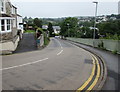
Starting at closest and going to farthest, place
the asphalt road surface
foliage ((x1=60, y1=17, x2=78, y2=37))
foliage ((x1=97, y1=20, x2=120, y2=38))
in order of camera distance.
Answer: the asphalt road surface → foliage ((x1=97, y1=20, x2=120, y2=38)) → foliage ((x1=60, y1=17, x2=78, y2=37))

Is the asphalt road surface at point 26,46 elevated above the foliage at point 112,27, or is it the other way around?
the foliage at point 112,27

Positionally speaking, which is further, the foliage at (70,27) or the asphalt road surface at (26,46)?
the foliage at (70,27)

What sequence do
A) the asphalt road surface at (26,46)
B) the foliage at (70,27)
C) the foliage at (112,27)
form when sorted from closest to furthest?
1. the asphalt road surface at (26,46)
2. the foliage at (112,27)
3. the foliage at (70,27)

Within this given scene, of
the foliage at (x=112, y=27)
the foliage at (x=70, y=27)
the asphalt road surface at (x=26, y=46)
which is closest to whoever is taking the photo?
the asphalt road surface at (x=26, y=46)

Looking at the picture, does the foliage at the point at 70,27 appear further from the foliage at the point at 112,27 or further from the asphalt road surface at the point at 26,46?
the asphalt road surface at the point at 26,46

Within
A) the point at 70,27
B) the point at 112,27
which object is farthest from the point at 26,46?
the point at 70,27

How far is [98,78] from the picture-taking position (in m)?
7.85

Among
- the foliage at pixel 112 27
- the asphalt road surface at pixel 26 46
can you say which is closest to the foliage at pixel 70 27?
the foliage at pixel 112 27

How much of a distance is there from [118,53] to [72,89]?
10406mm

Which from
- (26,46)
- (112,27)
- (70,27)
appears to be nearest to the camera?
(26,46)

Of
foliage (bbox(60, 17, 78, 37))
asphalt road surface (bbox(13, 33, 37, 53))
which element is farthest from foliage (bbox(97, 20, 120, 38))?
asphalt road surface (bbox(13, 33, 37, 53))

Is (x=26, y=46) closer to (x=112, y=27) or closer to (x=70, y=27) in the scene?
(x=112, y=27)

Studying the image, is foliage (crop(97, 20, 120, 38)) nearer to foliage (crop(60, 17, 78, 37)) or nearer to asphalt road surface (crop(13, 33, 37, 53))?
foliage (crop(60, 17, 78, 37))

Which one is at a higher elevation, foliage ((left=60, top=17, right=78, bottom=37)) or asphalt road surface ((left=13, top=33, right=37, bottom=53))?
foliage ((left=60, top=17, right=78, bottom=37))
